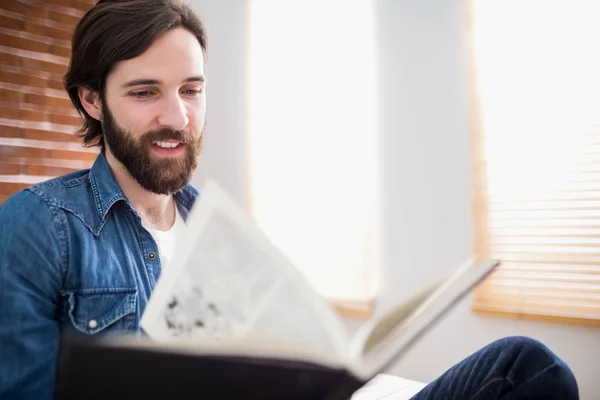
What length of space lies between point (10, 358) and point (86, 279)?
173 millimetres

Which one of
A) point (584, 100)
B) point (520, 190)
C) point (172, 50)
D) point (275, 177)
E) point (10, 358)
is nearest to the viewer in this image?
point (10, 358)

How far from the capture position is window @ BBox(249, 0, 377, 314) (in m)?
2.34

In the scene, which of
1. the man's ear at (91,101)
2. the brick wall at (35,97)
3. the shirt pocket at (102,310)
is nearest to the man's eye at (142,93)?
the man's ear at (91,101)

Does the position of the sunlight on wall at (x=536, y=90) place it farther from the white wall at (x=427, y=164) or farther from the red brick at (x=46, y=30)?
the red brick at (x=46, y=30)

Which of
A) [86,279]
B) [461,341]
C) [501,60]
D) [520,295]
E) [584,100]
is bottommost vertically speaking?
[461,341]

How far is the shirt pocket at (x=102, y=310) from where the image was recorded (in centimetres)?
93

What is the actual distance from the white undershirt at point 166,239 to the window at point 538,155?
1201 mm

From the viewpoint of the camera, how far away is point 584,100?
178cm

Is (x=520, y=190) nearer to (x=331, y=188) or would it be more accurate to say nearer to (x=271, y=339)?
(x=331, y=188)

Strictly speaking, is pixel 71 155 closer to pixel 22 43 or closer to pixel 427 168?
pixel 22 43

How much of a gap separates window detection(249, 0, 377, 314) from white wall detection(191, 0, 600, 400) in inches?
3.9

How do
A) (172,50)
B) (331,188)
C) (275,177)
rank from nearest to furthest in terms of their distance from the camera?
(172,50)
(331,188)
(275,177)

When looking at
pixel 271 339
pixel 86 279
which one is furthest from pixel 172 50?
pixel 271 339

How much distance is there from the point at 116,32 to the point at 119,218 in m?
0.42
